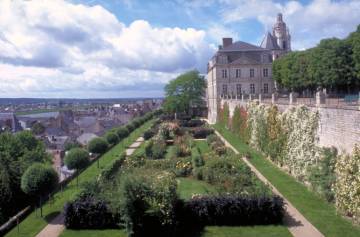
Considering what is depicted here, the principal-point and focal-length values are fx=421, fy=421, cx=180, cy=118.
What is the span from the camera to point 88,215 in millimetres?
14305

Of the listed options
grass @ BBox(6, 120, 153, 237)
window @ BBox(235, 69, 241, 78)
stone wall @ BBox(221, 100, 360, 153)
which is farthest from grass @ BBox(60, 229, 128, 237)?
window @ BBox(235, 69, 241, 78)

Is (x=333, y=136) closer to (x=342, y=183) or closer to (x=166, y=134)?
(x=342, y=183)

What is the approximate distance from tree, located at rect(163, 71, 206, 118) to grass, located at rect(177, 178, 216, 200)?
46596 mm

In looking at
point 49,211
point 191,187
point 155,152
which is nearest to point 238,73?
point 155,152

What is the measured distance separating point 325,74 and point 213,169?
25267mm

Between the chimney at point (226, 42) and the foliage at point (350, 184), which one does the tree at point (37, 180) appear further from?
the chimney at point (226, 42)

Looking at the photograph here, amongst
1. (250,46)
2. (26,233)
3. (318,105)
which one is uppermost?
(250,46)

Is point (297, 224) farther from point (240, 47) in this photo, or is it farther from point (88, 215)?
point (240, 47)

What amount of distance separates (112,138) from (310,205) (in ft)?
87.1

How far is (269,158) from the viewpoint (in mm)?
25531

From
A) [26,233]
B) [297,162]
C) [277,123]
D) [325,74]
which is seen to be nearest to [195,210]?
[26,233]


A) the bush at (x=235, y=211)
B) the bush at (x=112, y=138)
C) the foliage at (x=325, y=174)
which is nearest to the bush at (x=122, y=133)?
the bush at (x=112, y=138)

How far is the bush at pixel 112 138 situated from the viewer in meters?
39.3

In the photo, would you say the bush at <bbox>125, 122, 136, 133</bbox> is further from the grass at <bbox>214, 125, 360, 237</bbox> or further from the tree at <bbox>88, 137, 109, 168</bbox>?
the grass at <bbox>214, 125, 360, 237</bbox>
